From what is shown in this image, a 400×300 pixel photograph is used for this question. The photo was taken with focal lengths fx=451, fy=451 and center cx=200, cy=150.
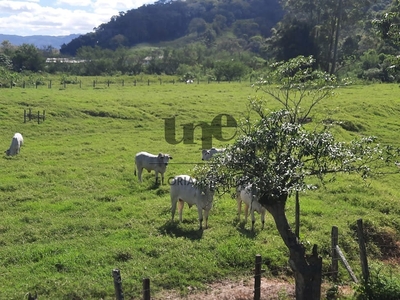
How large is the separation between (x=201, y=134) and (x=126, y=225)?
16146 millimetres

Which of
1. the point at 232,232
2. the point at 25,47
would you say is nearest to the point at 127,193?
the point at 232,232

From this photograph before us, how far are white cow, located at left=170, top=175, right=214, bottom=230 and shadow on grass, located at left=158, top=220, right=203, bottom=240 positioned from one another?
315 millimetres

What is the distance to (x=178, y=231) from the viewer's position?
13.8 m

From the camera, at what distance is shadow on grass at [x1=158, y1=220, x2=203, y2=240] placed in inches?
530

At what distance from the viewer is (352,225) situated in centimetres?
1473

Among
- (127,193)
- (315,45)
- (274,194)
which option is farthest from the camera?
(315,45)

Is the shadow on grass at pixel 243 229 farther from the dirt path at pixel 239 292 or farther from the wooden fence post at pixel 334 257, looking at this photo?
the wooden fence post at pixel 334 257

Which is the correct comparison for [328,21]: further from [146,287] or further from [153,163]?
[146,287]

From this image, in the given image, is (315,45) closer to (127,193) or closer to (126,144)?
(126,144)

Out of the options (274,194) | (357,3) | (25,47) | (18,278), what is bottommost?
(18,278)

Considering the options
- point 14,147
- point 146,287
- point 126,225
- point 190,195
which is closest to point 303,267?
point 146,287

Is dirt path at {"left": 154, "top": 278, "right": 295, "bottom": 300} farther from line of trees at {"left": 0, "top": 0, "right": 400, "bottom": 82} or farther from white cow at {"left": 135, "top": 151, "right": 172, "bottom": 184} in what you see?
line of trees at {"left": 0, "top": 0, "right": 400, "bottom": 82}

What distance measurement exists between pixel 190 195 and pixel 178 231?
1.19 m

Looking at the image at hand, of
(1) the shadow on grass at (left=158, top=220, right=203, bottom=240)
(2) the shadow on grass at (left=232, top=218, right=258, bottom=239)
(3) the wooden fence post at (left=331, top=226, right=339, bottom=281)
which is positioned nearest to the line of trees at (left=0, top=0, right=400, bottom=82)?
(1) the shadow on grass at (left=158, top=220, right=203, bottom=240)
